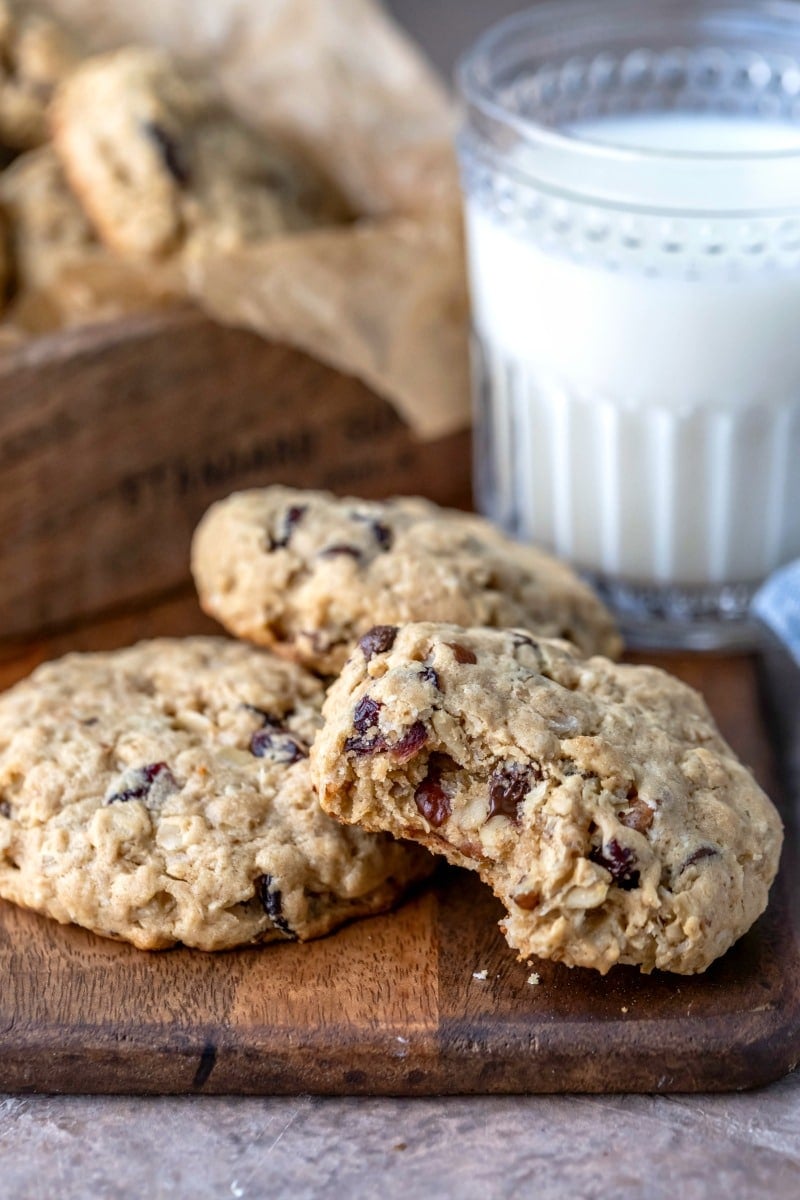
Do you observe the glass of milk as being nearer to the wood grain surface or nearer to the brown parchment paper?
the brown parchment paper

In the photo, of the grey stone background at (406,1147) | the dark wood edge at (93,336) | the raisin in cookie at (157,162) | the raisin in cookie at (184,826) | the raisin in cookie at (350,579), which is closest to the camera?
the grey stone background at (406,1147)

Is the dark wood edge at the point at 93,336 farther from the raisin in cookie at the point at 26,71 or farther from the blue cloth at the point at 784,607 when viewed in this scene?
the blue cloth at the point at 784,607

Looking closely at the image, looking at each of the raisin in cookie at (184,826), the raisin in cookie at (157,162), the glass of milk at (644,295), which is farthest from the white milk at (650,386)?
the raisin in cookie at (184,826)

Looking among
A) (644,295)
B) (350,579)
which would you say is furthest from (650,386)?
(350,579)

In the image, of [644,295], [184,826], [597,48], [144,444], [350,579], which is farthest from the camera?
[597,48]

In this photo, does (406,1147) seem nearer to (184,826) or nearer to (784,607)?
(184,826)

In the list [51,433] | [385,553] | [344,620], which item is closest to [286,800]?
[344,620]
